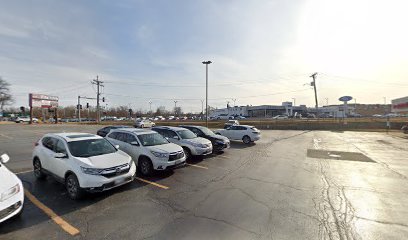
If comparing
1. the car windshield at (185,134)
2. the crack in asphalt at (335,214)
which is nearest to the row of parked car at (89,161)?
the car windshield at (185,134)

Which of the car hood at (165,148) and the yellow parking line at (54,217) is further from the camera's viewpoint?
the car hood at (165,148)

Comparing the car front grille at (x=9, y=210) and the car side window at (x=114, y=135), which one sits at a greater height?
the car side window at (x=114, y=135)

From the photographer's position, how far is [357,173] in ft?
28.9

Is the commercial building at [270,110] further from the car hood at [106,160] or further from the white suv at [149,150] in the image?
the car hood at [106,160]

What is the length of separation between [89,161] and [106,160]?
16.6 inches

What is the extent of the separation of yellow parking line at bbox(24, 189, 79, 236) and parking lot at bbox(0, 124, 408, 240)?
0.02 meters

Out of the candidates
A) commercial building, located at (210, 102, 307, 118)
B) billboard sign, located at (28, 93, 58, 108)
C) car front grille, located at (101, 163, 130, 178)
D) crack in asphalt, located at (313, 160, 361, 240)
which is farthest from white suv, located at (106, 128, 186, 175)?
commercial building, located at (210, 102, 307, 118)

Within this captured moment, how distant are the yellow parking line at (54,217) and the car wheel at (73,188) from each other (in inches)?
23.8

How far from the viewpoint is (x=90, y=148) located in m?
6.64

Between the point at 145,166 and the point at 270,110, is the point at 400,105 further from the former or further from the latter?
the point at 270,110

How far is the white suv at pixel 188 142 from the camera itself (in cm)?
1067

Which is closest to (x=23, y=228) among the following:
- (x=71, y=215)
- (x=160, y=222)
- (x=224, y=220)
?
(x=71, y=215)

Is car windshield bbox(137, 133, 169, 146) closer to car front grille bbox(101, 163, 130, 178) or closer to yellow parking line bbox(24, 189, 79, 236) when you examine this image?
car front grille bbox(101, 163, 130, 178)

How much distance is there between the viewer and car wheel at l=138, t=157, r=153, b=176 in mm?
7938
